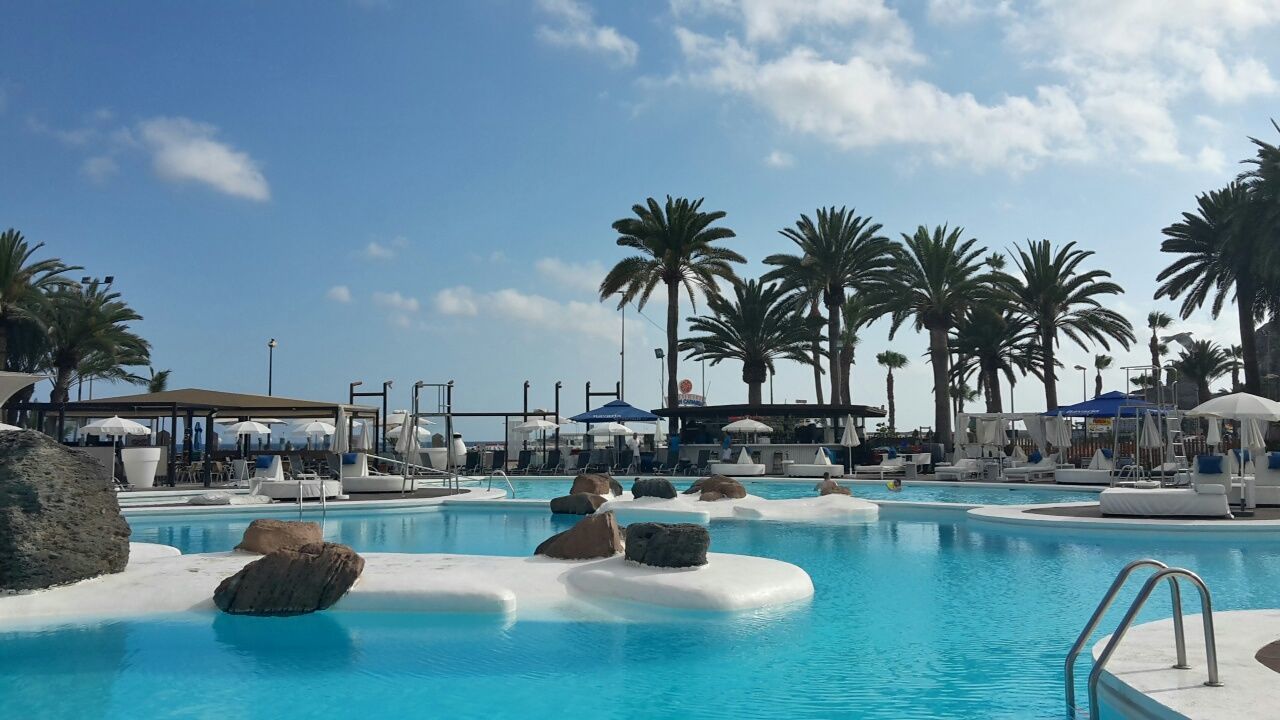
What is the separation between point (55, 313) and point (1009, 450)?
37441mm

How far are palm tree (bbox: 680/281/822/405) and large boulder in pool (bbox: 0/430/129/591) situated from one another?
31851 millimetres

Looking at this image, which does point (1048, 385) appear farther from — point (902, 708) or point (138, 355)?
point (138, 355)

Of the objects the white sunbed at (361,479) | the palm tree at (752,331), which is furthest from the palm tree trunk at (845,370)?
the white sunbed at (361,479)

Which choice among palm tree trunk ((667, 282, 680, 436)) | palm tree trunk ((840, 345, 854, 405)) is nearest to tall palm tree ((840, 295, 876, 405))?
palm tree trunk ((840, 345, 854, 405))

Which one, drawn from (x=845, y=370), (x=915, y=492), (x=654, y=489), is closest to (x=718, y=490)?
(x=654, y=489)

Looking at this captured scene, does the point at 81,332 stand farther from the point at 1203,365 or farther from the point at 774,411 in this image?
the point at 1203,365

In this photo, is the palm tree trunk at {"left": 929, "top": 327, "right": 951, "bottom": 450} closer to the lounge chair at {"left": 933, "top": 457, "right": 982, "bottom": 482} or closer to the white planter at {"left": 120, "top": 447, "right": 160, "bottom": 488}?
the lounge chair at {"left": 933, "top": 457, "right": 982, "bottom": 482}

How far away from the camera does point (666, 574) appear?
9375 mm

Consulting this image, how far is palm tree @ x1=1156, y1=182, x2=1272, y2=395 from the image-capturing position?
32156 millimetres

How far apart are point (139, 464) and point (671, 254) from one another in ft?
67.7

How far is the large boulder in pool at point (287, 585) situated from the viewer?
8461mm

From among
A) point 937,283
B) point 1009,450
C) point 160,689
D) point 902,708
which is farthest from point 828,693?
point 1009,450

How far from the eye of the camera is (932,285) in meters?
34.7

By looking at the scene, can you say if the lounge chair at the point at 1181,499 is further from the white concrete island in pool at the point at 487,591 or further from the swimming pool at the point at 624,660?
the white concrete island in pool at the point at 487,591
